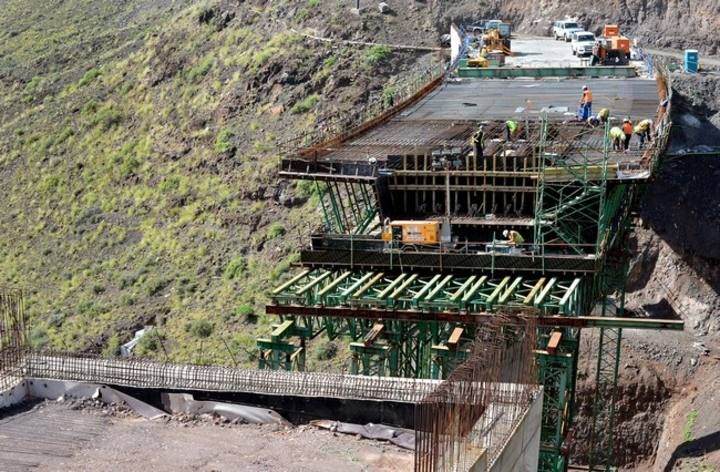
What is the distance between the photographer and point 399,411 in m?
26.4

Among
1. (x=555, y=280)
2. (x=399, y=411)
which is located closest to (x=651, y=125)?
(x=555, y=280)

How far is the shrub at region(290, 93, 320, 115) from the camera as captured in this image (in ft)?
242

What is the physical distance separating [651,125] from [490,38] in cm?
2187

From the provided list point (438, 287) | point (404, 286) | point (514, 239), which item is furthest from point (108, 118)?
point (438, 287)

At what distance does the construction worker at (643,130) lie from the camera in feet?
159

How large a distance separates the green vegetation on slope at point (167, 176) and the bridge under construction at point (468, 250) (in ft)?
35.8

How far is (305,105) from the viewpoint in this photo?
242 feet

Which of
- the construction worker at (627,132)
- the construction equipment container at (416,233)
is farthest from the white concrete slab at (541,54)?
the construction equipment container at (416,233)

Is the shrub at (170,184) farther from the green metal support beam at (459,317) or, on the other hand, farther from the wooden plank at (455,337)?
the wooden plank at (455,337)

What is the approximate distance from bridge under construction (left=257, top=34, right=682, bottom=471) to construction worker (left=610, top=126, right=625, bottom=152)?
0.74m

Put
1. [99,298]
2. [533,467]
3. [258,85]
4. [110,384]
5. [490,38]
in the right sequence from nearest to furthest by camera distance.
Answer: [110,384] → [533,467] → [99,298] → [490,38] → [258,85]

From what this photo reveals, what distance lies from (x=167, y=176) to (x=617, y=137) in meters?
33.2

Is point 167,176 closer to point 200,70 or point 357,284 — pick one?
point 200,70

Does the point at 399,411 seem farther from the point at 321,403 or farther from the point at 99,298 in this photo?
the point at 99,298
